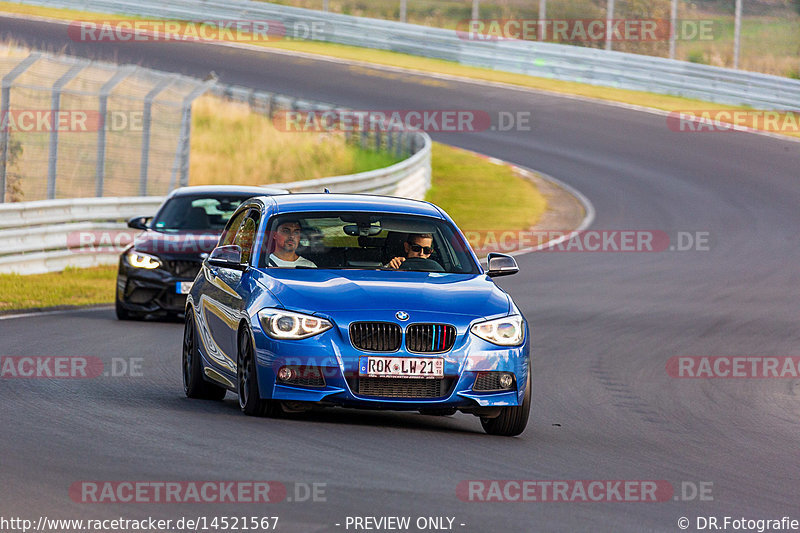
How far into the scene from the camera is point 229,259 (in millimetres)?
9945

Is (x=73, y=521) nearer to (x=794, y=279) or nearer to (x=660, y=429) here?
(x=660, y=429)

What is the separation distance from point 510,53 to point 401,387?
37.1 m

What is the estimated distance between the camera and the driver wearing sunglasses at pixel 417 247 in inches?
392

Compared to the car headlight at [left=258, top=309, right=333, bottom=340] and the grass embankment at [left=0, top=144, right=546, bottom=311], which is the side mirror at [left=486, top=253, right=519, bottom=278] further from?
the grass embankment at [left=0, top=144, right=546, bottom=311]

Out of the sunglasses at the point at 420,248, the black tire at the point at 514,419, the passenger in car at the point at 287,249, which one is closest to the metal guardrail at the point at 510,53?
the sunglasses at the point at 420,248

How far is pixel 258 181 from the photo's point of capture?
1307 inches

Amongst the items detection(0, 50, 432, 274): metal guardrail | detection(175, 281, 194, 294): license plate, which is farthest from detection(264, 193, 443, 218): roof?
detection(0, 50, 432, 274): metal guardrail

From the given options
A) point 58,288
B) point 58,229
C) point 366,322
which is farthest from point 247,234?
point 58,229

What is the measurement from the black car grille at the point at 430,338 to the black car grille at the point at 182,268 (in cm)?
796

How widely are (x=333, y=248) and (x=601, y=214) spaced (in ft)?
64.4

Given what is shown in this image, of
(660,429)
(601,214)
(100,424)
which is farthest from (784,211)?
(100,424)

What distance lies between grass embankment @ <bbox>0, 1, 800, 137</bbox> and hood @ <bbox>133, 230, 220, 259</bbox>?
24.5 metres

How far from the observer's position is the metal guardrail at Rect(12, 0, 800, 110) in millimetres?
39281

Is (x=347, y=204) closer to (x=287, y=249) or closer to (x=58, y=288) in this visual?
(x=287, y=249)
